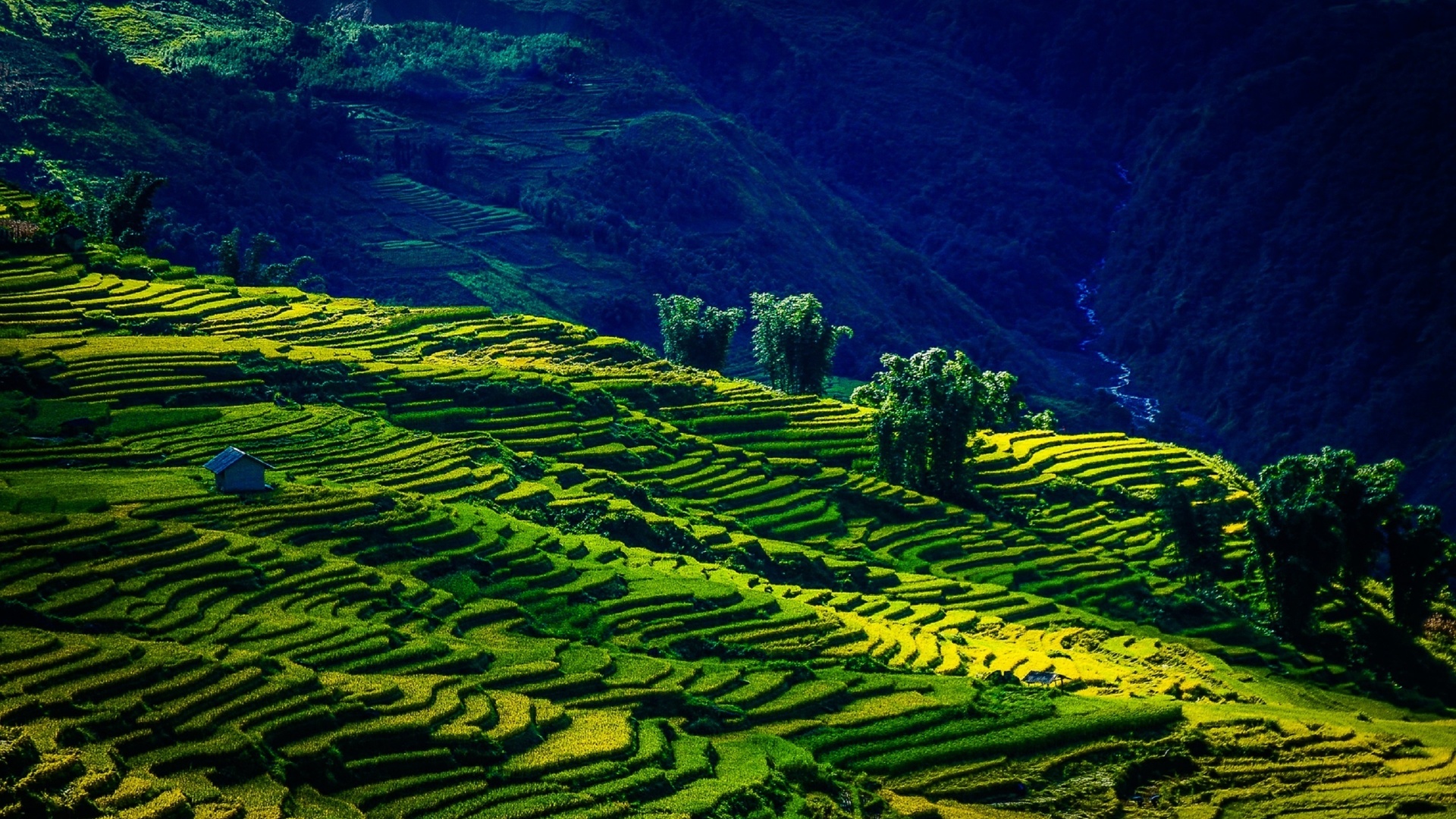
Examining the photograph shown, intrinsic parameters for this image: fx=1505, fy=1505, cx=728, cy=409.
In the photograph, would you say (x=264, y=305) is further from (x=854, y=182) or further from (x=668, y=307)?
(x=854, y=182)

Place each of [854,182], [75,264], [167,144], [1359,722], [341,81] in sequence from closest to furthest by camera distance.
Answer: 1. [1359,722]
2. [75,264]
3. [167,144]
4. [341,81]
5. [854,182]

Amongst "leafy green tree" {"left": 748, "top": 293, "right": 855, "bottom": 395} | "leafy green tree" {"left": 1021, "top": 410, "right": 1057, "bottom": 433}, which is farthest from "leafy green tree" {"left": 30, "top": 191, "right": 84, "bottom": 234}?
"leafy green tree" {"left": 1021, "top": 410, "right": 1057, "bottom": 433}

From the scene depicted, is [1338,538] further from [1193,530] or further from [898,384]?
[898,384]

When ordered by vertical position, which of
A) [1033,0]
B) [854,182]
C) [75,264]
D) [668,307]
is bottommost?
[75,264]

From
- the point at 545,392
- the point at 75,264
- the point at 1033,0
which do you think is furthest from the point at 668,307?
the point at 1033,0

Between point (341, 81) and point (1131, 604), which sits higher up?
point (341, 81)

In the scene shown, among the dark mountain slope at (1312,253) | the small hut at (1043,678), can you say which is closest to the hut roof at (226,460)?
the small hut at (1043,678)
